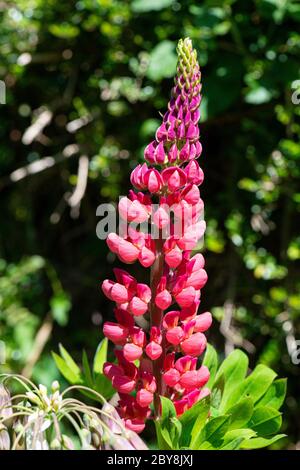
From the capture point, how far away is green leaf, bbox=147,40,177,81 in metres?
1.92

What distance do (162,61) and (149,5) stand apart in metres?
0.16

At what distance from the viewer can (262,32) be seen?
1978 millimetres

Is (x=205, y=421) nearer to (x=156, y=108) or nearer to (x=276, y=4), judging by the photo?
(x=276, y=4)

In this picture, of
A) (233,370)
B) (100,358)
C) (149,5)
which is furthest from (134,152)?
(233,370)

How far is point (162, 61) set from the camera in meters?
1.95

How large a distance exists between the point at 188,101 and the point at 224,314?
46.0 inches

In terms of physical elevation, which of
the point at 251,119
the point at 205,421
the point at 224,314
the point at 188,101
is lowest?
the point at 224,314

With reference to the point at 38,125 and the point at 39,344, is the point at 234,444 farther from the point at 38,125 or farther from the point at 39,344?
the point at 38,125

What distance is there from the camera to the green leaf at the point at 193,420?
93 centimetres

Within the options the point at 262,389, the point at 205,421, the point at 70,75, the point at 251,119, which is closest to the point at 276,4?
the point at 251,119

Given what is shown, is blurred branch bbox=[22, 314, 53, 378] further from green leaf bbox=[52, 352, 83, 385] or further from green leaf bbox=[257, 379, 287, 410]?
green leaf bbox=[257, 379, 287, 410]

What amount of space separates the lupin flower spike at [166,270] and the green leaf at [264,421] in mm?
100

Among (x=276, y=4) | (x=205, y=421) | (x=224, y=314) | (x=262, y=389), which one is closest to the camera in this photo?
(x=205, y=421)

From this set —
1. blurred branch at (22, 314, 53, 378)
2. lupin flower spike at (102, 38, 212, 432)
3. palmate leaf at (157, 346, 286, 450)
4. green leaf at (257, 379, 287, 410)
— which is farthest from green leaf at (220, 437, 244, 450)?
blurred branch at (22, 314, 53, 378)
